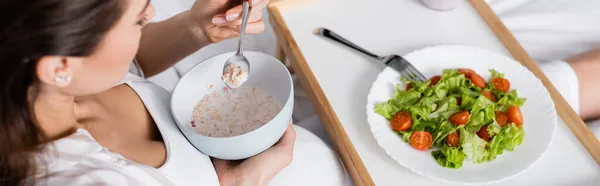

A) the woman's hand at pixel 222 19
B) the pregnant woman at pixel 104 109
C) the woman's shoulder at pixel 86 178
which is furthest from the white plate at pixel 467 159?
the woman's shoulder at pixel 86 178

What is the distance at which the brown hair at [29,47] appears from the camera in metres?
0.52

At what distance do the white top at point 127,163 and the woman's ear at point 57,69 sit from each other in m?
0.09

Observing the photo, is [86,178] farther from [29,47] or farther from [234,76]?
[234,76]

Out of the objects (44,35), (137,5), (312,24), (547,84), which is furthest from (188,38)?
(547,84)

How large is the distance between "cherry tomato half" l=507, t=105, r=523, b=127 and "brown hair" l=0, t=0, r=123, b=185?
64 cm

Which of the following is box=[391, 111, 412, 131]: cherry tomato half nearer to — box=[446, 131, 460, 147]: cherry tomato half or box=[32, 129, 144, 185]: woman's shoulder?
box=[446, 131, 460, 147]: cherry tomato half

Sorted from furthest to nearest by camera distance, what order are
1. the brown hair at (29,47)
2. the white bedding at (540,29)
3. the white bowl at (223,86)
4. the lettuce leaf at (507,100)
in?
the white bedding at (540,29), the lettuce leaf at (507,100), the white bowl at (223,86), the brown hair at (29,47)

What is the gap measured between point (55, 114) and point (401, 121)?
0.53m

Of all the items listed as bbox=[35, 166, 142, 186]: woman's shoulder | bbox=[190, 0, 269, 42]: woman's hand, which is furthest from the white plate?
bbox=[35, 166, 142, 186]: woman's shoulder

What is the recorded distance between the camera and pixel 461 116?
2.90 ft

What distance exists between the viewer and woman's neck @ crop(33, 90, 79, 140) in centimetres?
66

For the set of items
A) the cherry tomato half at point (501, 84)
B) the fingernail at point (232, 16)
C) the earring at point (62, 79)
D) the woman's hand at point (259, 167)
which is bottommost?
the woman's hand at point (259, 167)

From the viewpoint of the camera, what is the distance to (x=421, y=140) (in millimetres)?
890

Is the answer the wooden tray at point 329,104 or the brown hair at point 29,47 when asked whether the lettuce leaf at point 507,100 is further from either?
the brown hair at point 29,47
